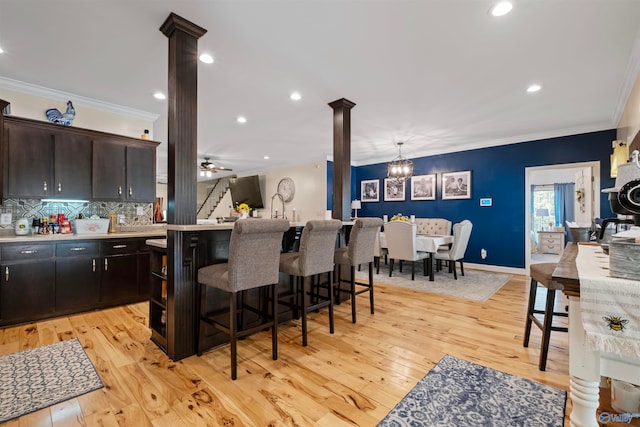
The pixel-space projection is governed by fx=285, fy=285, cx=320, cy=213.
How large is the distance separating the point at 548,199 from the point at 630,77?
23.6 ft

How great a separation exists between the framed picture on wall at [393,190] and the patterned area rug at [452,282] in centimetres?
203

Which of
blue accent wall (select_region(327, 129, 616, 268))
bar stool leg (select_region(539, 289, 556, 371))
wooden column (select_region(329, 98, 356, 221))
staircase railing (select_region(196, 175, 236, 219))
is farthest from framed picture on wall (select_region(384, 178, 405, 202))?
staircase railing (select_region(196, 175, 236, 219))

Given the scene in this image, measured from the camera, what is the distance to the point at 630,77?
9.71 feet

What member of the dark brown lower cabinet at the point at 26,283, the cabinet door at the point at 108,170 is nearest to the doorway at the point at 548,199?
the cabinet door at the point at 108,170

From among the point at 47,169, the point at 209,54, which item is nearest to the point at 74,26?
the point at 209,54

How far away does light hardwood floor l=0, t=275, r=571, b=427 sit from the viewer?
1573 millimetres

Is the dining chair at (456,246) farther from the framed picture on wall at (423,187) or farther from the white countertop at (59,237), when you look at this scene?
the white countertop at (59,237)

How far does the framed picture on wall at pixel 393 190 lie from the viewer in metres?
6.98

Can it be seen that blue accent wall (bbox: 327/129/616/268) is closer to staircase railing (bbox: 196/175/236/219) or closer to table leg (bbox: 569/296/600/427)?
table leg (bbox: 569/296/600/427)

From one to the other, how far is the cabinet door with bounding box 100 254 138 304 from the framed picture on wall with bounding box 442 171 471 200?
581 centimetres

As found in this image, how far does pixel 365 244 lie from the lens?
3082 millimetres

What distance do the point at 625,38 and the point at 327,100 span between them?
9.10ft

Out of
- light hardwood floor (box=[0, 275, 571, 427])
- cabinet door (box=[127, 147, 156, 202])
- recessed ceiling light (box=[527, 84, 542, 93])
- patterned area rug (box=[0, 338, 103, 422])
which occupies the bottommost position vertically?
light hardwood floor (box=[0, 275, 571, 427])

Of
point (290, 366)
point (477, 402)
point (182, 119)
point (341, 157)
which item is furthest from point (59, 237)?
point (477, 402)
